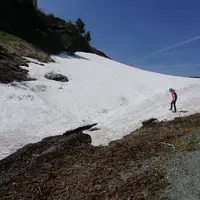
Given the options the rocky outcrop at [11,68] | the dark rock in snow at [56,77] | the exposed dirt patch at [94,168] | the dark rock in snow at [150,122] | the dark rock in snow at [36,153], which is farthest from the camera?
the dark rock in snow at [56,77]

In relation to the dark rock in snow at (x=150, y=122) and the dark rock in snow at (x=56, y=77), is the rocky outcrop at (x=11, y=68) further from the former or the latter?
the dark rock in snow at (x=150, y=122)

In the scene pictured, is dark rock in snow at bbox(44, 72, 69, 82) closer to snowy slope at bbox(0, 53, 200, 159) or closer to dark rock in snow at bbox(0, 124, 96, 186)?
snowy slope at bbox(0, 53, 200, 159)

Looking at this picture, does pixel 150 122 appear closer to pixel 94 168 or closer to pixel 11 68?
pixel 94 168

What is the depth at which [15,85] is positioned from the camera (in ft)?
79.5

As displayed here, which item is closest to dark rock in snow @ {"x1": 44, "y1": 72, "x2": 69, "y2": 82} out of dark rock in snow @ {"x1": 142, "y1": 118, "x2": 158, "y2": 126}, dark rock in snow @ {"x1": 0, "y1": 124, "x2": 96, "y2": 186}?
dark rock in snow @ {"x1": 0, "y1": 124, "x2": 96, "y2": 186}

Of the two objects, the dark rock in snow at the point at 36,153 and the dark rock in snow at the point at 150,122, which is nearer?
the dark rock in snow at the point at 36,153

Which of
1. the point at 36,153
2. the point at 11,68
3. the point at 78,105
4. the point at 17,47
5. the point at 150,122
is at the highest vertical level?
the point at 17,47

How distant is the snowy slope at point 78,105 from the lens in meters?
17.8

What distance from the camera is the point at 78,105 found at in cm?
2441

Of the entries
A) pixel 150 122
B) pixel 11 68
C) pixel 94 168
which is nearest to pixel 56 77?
pixel 11 68

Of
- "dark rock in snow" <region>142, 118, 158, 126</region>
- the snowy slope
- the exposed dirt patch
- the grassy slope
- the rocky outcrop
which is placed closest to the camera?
the exposed dirt patch

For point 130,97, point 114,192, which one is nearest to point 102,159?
point 114,192

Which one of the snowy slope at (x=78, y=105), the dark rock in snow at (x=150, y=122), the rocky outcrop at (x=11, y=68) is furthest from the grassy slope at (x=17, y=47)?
the dark rock in snow at (x=150, y=122)

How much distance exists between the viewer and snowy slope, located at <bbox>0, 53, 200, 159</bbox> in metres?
17.8
